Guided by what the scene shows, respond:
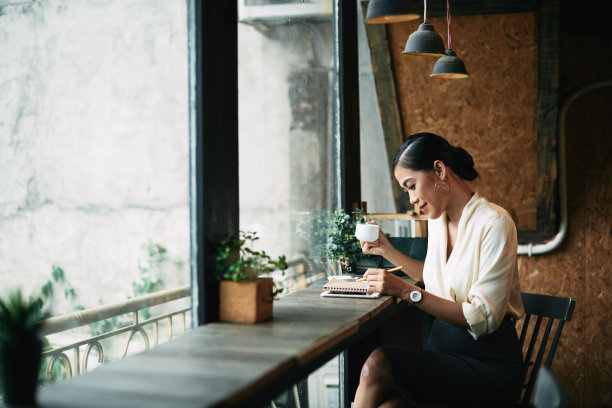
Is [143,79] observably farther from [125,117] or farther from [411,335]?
[411,335]

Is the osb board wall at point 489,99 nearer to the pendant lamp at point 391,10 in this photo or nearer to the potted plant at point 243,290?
the pendant lamp at point 391,10

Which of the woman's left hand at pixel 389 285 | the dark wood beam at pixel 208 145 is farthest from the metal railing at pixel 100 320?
the woman's left hand at pixel 389 285

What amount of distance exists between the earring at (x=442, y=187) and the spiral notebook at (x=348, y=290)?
18.7 inches

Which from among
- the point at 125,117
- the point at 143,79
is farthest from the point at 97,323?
the point at 143,79

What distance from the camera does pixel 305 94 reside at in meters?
3.26

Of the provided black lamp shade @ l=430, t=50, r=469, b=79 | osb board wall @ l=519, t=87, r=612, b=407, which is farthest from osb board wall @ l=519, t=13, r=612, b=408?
black lamp shade @ l=430, t=50, r=469, b=79

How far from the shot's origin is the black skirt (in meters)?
2.14

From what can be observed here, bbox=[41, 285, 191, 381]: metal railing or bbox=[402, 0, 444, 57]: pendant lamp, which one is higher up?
bbox=[402, 0, 444, 57]: pendant lamp

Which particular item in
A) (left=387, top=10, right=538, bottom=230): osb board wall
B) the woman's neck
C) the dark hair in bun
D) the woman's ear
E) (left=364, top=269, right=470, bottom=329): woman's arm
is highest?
(left=387, top=10, right=538, bottom=230): osb board wall

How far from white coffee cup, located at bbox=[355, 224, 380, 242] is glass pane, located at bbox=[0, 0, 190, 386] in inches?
35.4

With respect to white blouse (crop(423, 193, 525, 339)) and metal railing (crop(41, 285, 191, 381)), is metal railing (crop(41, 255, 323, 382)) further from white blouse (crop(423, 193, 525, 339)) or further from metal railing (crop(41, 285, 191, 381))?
white blouse (crop(423, 193, 525, 339))

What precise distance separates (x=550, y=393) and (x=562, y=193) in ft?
11.3

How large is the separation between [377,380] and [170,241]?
88 cm

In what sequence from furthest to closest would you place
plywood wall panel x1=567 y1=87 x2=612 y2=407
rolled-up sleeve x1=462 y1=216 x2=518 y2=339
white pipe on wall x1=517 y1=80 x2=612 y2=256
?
plywood wall panel x1=567 y1=87 x2=612 y2=407 < white pipe on wall x1=517 y1=80 x2=612 y2=256 < rolled-up sleeve x1=462 y1=216 x2=518 y2=339
